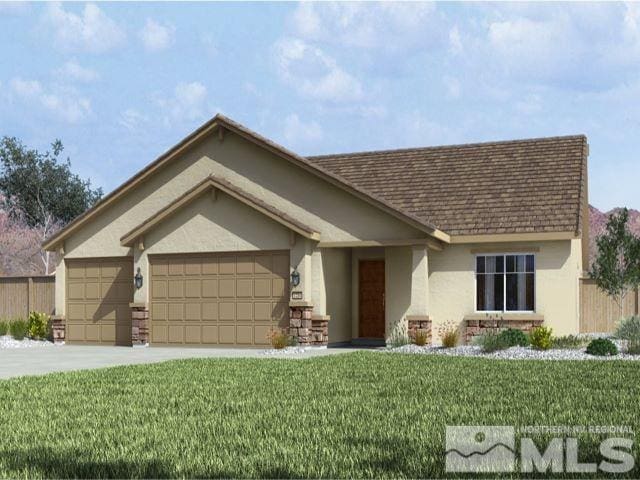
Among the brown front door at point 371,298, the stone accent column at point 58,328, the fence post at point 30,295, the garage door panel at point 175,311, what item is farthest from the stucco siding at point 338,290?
the fence post at point 30,295

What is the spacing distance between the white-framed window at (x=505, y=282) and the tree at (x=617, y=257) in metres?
1.73

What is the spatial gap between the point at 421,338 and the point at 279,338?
3.63 metres

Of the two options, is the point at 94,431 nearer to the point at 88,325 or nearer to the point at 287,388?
the point at 287,388

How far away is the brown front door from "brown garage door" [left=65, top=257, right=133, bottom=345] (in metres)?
6.82

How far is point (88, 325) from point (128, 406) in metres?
16.8

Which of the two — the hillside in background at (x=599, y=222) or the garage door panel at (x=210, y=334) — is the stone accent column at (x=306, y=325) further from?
the hillside in background at (x=599, y=222)

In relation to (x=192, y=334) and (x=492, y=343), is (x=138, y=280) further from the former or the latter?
(x=492, y=343)

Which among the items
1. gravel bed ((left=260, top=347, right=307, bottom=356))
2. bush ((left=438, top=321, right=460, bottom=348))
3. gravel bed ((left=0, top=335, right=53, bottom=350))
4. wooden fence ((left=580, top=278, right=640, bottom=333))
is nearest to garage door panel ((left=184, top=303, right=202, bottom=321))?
gravel bed ((left=260, top=347, right=307, bottom=356))

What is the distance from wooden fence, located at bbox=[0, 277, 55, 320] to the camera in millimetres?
32031

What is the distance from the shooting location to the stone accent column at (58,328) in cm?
2928

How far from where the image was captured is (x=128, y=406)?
501 inches

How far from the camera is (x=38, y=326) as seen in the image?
30.1 m

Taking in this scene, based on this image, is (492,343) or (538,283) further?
(538,283)

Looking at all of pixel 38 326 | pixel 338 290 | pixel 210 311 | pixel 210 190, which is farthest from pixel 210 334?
pixel 38 326
